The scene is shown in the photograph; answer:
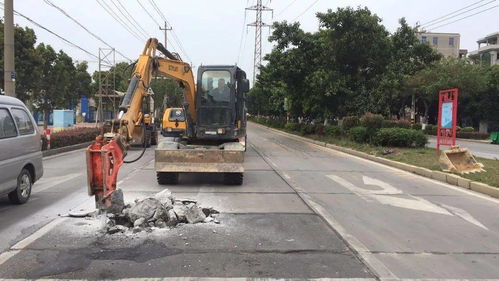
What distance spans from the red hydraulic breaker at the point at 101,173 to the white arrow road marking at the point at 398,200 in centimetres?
545

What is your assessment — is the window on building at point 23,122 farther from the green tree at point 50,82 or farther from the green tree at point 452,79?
the green tree at point 452,79

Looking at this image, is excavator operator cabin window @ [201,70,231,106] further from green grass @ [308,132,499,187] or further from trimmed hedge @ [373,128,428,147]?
trimmed hedge @ [373,128,428,147]

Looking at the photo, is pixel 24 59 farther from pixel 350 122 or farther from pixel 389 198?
pixel 389 198

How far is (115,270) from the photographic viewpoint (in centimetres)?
563

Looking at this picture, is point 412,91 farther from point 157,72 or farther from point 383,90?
point 157,72

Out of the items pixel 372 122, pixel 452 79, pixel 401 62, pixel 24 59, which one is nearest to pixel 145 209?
pixel 372 122

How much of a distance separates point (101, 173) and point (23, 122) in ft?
10.4

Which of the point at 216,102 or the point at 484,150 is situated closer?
the point at 216,102

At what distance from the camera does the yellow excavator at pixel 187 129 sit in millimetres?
7793

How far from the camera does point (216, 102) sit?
44.9 ft

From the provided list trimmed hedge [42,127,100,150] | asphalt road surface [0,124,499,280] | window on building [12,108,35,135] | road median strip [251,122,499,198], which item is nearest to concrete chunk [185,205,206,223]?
asphalt road surface [0,124,499,280]

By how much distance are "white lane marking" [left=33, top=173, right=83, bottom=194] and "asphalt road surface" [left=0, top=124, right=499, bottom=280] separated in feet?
0.15

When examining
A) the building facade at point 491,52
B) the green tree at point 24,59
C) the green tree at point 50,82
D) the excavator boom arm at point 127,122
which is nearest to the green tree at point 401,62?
the excavator boom arm at point 127,122

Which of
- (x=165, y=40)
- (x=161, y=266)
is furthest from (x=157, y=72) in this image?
(x=165, y=40)
